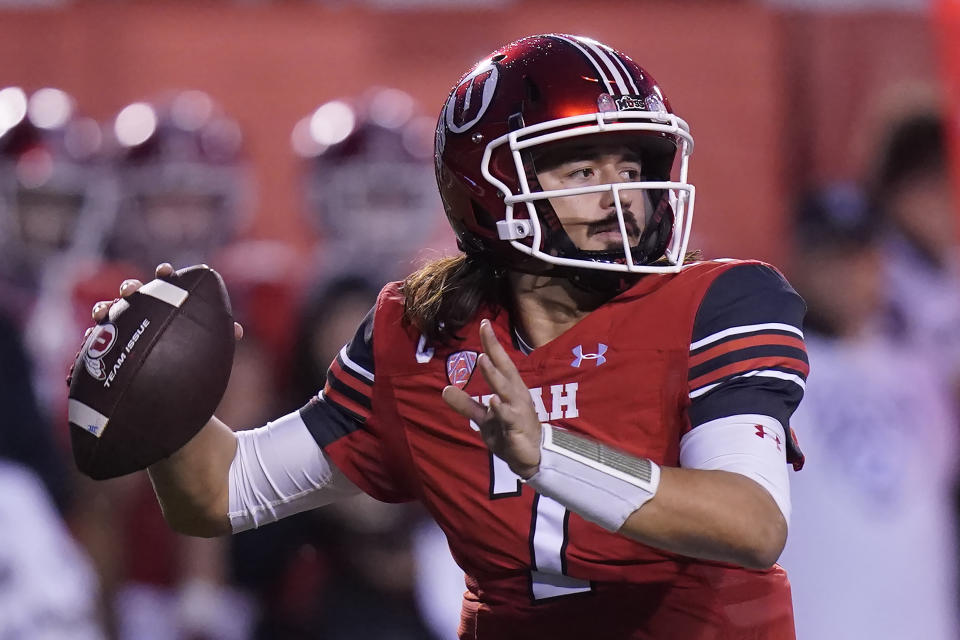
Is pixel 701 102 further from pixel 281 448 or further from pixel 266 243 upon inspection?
pixel 281 448

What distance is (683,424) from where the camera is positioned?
5.41 feet

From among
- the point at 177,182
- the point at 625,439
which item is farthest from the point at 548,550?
the point at 177,182

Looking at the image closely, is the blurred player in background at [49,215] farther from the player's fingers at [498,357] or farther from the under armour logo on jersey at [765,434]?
the under armour logo on jersey at [765,434]

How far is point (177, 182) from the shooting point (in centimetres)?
384

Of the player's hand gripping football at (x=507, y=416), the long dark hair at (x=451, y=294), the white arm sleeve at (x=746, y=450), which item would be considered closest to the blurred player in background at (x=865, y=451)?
the long dark hair at (x=451, y=294)

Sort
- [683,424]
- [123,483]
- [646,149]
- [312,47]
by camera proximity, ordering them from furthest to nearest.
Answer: [312,47]
[123,483]
[646,149]
[683,424]

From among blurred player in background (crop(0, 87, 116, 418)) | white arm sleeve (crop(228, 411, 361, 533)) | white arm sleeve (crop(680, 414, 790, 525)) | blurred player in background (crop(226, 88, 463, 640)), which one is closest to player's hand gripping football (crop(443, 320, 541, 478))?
white arm sleeve (crop(680, 414, 790, 525))

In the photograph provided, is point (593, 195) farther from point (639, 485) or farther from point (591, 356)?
point (639, 485)

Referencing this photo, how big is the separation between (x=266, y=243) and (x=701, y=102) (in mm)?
1466

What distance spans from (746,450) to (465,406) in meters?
0.34

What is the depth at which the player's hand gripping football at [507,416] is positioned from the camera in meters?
1.39

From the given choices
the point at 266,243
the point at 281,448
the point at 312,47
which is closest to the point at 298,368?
the point at 266,243

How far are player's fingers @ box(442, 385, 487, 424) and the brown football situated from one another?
56 cm

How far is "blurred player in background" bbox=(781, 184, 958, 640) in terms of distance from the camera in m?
4.10
